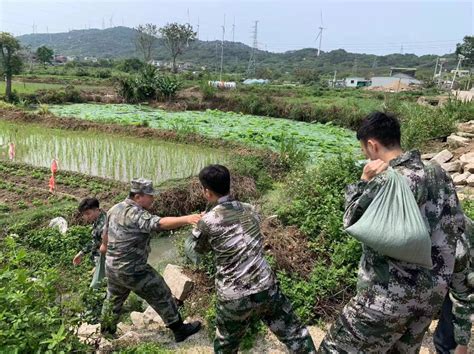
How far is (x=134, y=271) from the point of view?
11.9 feet

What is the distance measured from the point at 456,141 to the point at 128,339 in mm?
9548

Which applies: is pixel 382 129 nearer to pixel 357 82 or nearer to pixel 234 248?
pixel 234 248

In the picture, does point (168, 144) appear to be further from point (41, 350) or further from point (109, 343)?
point (41, 350)

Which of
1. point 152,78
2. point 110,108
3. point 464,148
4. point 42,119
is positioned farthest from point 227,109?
point 464,148

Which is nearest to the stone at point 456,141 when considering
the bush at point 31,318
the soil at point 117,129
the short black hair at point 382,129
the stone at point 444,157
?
the stone at point 444,157

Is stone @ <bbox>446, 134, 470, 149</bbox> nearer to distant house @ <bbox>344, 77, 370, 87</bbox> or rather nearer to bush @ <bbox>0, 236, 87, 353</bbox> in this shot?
bush @ <bbox>0, 236, 87, 353</bbox>

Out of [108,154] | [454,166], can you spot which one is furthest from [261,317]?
[108,154]

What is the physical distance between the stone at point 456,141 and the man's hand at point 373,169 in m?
9.11

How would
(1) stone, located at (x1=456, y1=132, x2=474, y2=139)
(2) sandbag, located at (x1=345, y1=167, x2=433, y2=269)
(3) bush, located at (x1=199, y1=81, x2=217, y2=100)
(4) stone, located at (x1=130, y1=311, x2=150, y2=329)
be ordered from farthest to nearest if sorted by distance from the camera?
(3) bush, located at (x1=199, y1=81, x2=217, y2=100), (1) stone, located at (x1=456, y1=132, x2=474, y2=139), (4) stone, located at (x1=130, y1=311, x2=150, y2=329), (2) sandbag, located at (x1=345, y1=167, x2=433, y2=269)

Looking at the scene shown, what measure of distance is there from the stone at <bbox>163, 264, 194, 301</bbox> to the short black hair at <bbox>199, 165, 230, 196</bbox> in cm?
212

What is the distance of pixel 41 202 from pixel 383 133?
22.8ft

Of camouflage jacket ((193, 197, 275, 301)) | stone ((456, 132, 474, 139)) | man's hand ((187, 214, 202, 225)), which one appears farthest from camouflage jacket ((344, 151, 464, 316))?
stone ((456, 132, 474, 139))

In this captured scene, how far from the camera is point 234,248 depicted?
276 centimetres

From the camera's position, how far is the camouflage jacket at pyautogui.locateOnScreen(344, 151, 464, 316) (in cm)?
207
